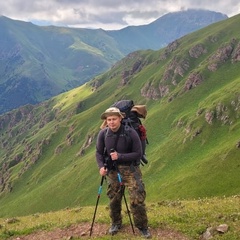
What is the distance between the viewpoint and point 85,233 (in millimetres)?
19594

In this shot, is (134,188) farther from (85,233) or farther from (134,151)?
(85,233)

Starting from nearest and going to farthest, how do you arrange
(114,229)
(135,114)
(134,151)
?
1. (134,151)
2. (135,114)
3. (114,229)

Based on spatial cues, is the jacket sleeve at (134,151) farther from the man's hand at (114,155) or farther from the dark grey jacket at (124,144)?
the man's hand at (114,155)

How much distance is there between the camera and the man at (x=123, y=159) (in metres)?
16.8

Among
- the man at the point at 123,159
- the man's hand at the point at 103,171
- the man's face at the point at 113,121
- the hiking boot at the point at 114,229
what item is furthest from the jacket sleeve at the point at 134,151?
the hiking boot at the point at 114,229

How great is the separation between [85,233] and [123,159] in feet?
19.2

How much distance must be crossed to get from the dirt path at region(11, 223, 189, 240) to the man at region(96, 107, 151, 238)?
0.94m

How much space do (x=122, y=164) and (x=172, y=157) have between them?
383 feet

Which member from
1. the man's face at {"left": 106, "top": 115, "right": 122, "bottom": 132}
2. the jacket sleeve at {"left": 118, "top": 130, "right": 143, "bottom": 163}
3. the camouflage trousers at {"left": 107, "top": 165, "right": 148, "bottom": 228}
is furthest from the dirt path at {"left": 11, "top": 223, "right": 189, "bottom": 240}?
the man's face at {"left": 106, "top": 115, "right": 122, "bottom": 132}

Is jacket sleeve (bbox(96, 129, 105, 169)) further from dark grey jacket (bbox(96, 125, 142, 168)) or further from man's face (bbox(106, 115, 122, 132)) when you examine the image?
man's face (bbox(106, 115, 122, 132))

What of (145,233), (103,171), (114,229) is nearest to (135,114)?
(103,171)

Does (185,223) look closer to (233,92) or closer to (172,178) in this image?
(172,178)

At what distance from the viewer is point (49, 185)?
591 ft

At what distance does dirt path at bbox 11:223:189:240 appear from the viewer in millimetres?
17406
